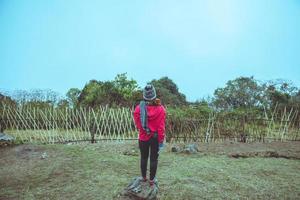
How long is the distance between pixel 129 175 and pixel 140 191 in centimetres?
115

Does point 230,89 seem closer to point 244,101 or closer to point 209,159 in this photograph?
point 244,101

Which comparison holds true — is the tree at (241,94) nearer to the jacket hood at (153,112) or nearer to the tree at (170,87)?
the tree at (170,87)

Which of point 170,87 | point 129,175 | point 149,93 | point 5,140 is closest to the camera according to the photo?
point 149,93

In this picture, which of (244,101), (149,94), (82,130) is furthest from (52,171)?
(244,101)

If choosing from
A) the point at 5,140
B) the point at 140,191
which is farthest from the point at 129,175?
the point at 5,140

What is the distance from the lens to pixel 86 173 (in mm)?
4711

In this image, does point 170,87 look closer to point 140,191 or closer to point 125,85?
point 125,85

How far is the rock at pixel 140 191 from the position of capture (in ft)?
11.4

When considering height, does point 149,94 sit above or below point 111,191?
above

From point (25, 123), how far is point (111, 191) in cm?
691

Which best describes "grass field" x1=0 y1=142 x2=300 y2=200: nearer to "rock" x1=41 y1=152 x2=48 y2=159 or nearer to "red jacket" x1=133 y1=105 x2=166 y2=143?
"rock" x1=41 y1=152 x2=48 y2=159

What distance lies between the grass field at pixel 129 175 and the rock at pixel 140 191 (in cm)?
19

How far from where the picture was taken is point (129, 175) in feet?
15.2

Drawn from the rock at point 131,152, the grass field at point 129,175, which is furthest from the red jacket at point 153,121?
the rock at point 131,152
